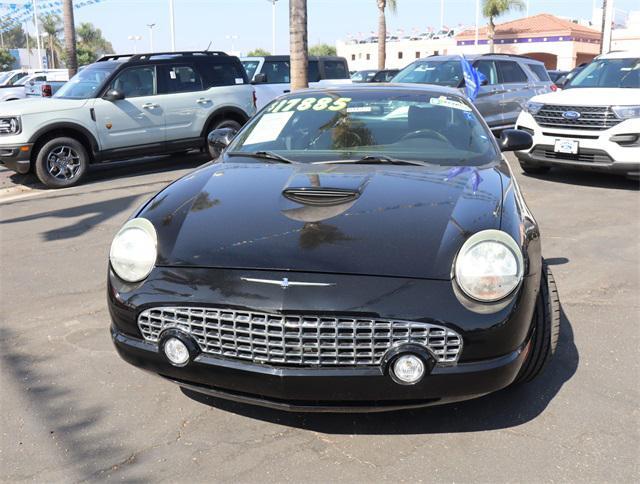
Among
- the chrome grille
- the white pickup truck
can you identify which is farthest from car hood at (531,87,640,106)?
the chrome grille

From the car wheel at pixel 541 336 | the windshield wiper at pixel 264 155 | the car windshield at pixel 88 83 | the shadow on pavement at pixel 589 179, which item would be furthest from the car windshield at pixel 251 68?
the car wheel at pixel 541 336

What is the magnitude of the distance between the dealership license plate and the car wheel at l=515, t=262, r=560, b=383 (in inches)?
234

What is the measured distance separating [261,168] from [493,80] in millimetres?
9961

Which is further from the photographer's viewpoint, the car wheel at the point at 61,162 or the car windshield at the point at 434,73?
the car windshield at the point at 434,73

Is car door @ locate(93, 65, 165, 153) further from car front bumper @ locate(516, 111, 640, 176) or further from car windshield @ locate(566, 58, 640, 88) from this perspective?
car windshield @ locate(566, 58, 640, 88)

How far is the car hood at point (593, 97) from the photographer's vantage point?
8.32 m

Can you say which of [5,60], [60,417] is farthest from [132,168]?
[5,60]

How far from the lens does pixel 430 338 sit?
2.52m

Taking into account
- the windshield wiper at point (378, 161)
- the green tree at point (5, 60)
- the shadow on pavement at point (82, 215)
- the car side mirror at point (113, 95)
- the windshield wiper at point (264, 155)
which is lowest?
the shadow on pavement at point (82, 215)

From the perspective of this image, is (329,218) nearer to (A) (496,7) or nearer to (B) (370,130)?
(B) (370,130)

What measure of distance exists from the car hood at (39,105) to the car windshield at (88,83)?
0.85ft

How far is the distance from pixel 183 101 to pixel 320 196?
7823mm

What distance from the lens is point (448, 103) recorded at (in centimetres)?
453

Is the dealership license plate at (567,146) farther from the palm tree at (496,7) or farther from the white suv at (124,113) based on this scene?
the palm tree at (496,7)
